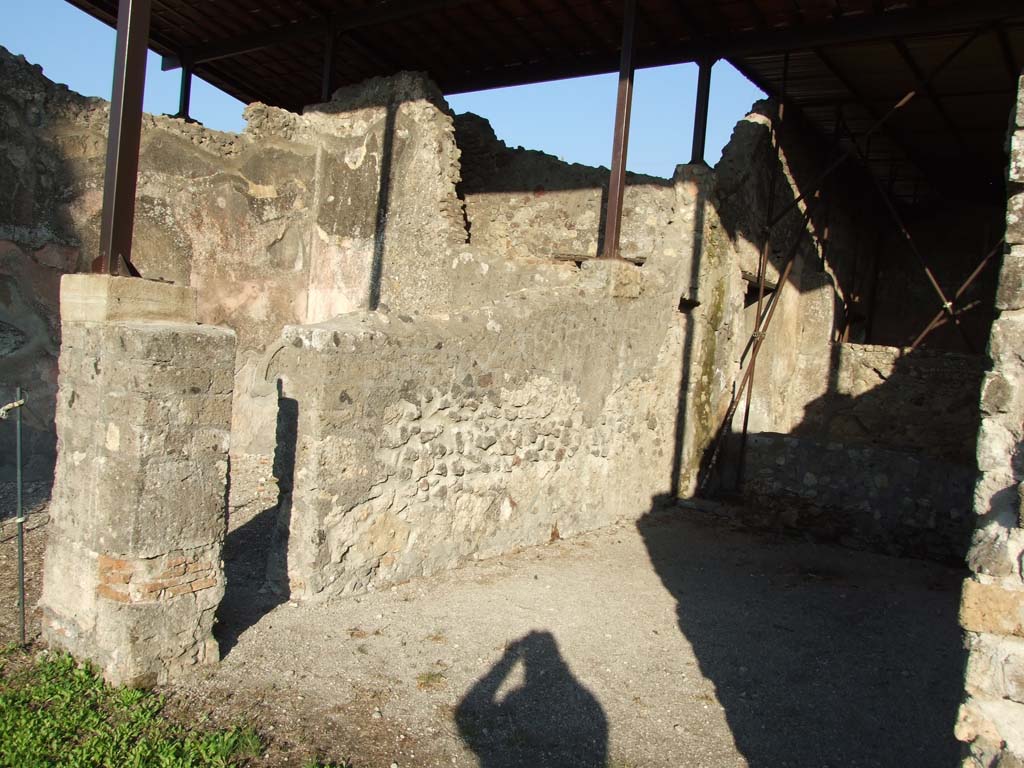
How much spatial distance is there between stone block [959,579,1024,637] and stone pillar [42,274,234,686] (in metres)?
2.66

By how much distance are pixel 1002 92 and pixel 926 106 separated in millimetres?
789

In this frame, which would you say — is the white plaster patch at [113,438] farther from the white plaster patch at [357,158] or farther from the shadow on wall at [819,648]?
the white plaster patch at [357,158]

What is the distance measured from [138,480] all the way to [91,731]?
87 centimetres

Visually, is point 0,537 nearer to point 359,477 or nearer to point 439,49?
point 359,477

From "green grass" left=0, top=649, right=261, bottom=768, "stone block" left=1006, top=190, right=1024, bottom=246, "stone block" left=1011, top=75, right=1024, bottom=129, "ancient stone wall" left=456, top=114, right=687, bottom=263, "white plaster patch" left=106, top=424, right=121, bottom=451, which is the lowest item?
"green grass" left=0, top=649, right=261, bottom=768

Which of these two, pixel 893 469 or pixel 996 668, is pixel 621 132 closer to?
pixel 893 469

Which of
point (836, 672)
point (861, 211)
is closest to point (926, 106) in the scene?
point (861, 211)

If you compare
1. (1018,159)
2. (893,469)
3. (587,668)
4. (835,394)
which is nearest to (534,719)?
(587,668)

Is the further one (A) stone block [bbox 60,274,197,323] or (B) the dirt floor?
(A) stone block [bbox 60,274,197,323]

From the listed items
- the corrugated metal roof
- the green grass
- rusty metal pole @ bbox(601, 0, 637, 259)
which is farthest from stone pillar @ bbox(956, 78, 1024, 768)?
the corrugated metal roof

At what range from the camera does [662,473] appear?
7234 mm

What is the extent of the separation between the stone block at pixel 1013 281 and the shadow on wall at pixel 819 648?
1.81m

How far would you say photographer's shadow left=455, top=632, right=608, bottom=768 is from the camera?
293cm

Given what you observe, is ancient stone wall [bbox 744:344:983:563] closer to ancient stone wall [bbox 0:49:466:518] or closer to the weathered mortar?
the weathered mortar
